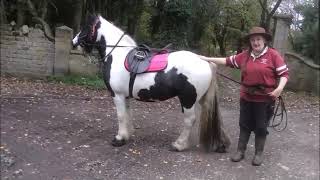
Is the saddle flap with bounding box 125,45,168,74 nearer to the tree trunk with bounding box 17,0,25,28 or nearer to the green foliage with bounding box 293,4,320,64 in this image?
the green foliage with bounding box 293,4,320,64

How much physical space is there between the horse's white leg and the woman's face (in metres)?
1.11

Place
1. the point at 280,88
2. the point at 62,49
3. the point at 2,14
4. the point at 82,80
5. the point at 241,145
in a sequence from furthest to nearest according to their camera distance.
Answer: the point at 2,14
the point at 62,49
the point at 82,80
the point at 241,145
the point at 280,88

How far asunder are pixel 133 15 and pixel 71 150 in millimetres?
9160

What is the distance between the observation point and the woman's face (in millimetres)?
3809

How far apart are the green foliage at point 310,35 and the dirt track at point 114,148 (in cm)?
309

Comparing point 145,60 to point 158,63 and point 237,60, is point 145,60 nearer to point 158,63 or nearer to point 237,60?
point 158,63

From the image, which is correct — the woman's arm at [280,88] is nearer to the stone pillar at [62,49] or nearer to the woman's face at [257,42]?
the woman's face at [257,42]

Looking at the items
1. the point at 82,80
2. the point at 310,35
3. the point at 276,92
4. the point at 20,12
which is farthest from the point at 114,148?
the point at 20,12

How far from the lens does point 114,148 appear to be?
16.3 feet

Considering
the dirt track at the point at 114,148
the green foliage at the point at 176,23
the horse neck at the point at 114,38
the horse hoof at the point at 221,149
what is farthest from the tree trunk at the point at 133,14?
the horse hoof at the point at 221,149

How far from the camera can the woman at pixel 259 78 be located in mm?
3854

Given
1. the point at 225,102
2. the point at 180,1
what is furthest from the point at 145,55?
the point at 180,1

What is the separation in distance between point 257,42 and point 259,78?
13.5 inches

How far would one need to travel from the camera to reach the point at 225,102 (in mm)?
8586
